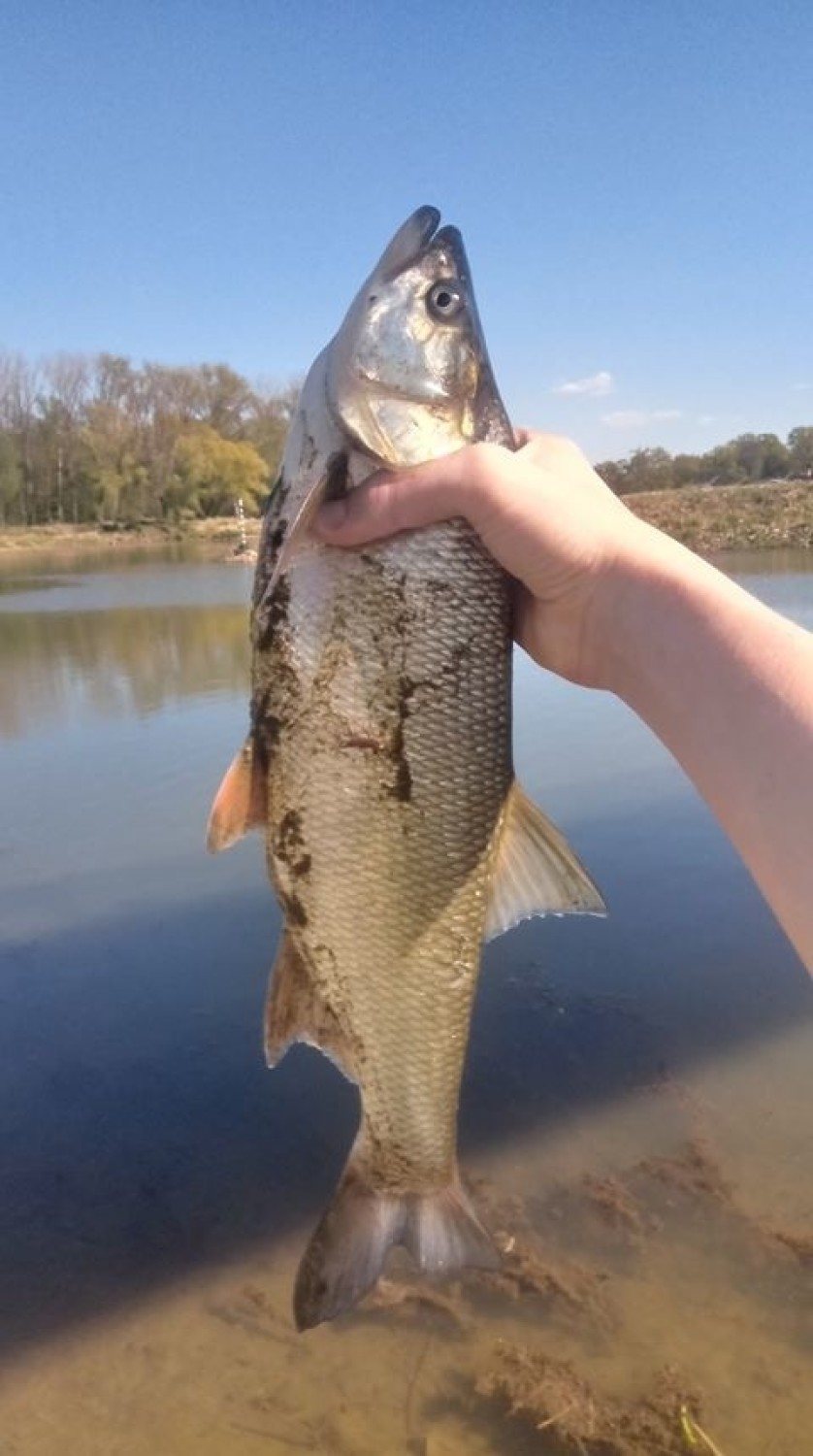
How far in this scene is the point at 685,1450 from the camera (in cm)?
293

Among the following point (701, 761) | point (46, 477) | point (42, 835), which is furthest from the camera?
point (46, 477)

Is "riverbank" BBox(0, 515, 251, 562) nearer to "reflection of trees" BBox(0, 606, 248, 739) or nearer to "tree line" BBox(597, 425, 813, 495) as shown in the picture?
"tree line" BBox(597, 425, 813, 495)

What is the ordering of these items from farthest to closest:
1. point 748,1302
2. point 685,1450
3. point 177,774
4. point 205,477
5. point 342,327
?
point 205,477 → point 177,774 → point 748,1302 → point 685,1450 → point 342,327

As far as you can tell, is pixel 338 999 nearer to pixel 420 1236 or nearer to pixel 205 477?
pixel 420 1236

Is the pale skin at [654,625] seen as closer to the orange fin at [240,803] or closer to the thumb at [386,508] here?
the thumb at [386,508]

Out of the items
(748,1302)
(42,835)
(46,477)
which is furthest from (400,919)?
(46,477)

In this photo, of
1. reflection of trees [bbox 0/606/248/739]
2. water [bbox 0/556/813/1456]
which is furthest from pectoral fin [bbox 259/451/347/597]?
reflection of trees [bbox 0/606/248/739]

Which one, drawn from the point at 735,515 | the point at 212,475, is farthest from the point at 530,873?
the point at 212,475

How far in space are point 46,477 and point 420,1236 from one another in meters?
56.8

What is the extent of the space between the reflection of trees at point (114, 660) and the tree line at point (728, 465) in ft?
88.5

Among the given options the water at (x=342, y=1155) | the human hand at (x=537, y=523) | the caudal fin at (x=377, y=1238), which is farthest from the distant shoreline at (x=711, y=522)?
the caudal fin at (x=377, y=1238)

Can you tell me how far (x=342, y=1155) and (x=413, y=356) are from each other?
324 cm

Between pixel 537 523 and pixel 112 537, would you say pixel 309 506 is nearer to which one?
pixel 537 523

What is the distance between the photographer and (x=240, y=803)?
212cm
